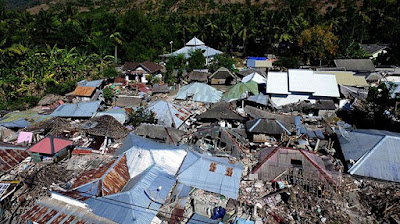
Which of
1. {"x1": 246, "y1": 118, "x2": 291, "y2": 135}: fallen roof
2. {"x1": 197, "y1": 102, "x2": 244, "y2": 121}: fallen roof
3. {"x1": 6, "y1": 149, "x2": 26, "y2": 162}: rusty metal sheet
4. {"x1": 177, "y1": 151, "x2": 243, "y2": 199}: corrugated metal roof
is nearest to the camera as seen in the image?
{"x1": 177, "y1": 151, "x2": 243, "y2": 199}: corrugated metal roof

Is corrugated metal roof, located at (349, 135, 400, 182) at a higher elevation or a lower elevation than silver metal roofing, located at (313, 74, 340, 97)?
lower

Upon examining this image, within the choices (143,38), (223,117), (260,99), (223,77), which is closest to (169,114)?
(223,117)

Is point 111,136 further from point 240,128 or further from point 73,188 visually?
point 240,128

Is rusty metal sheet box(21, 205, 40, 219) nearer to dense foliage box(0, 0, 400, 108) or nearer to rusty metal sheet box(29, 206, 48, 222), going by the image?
rusty metal sheet box(29, 206, 48, 222)

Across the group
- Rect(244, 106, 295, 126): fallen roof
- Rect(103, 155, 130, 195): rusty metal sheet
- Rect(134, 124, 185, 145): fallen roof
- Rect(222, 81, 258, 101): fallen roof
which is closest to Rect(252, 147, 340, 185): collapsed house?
Rect(244, 106, 295, 126): fallen roof

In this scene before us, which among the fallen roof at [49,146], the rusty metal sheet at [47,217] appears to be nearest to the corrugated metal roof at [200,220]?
the rusty metal sheet at [47,217]

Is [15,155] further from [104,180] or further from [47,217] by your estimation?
[104,180]

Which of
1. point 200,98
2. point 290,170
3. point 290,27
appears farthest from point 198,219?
point 290,27
